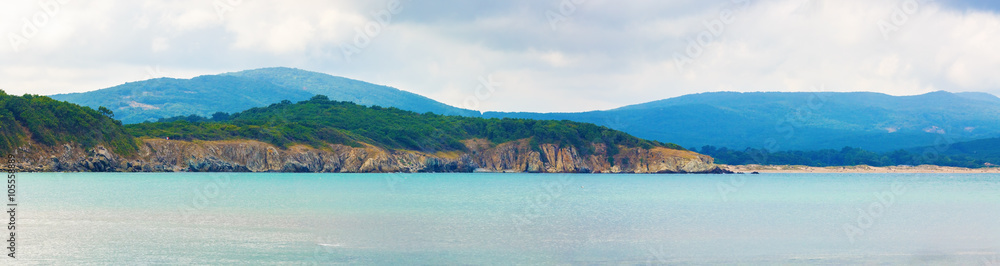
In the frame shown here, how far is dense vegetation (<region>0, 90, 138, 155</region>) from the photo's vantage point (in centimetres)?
9100

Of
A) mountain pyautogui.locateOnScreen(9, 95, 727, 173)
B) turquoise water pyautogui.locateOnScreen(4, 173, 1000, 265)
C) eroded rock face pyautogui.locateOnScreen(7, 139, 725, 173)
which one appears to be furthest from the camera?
mountain pyautogui.locateOnScreen(9, 95, 727, 173)

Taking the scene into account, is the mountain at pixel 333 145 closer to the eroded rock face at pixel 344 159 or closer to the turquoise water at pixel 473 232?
the eroded rock face at pixel 344 159

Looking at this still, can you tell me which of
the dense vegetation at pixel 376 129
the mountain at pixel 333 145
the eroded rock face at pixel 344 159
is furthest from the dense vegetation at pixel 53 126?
the dense vegetation at pixel 376 129

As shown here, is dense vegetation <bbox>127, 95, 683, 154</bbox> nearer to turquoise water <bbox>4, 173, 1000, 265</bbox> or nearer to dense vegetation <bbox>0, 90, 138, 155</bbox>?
dense vegetation <bbox>0, 90, 138, 155</bbox>

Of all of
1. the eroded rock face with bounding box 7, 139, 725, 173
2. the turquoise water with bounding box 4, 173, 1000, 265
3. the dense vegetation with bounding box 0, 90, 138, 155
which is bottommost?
the turquoise water with bounding box 4, 173, 1000, 265

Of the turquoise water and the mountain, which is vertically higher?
the mountain

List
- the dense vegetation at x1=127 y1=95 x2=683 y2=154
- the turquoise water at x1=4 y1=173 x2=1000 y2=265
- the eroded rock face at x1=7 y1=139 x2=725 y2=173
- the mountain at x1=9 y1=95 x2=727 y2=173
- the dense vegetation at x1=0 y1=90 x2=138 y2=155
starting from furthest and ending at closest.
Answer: the dense vegetation at x1=127 y1=95 x2=683 y2=154 < the mountain at x1=9 y1=95 x2=727 y2=173 < the eroded rock face at x1=7 y1=139 x2=725 y2=173 < the dense vegetation at x1=0 y1=90 x2=138 y2=155 < the turquoise water at x1=4 y1=173 x2=1000 y2=265

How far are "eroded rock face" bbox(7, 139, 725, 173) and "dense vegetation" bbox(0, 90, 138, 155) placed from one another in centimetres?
125

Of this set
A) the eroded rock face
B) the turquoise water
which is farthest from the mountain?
the turquoise water

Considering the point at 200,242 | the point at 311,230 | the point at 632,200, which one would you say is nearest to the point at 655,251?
the point at 311,230

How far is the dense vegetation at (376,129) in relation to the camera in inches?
5010

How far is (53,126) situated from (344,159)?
4507 centimetres

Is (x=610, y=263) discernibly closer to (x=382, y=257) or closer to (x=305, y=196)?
(x=382, y=257)

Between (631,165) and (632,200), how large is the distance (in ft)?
334
